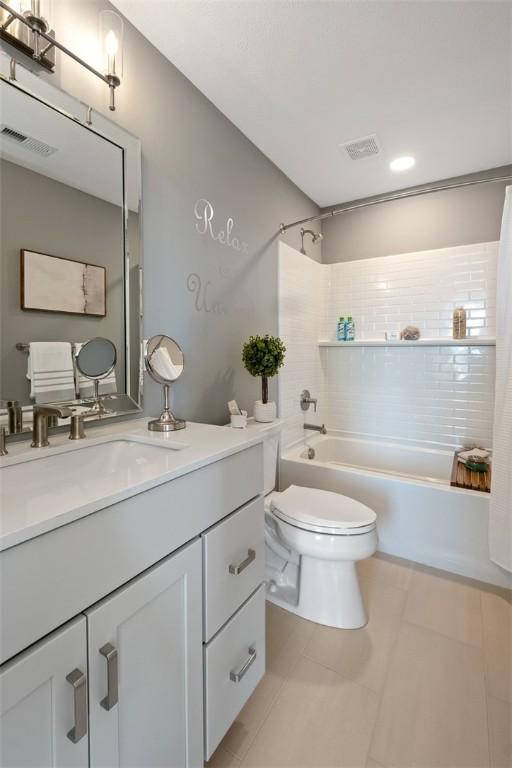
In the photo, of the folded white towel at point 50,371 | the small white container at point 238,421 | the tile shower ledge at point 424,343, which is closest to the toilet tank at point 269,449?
the small white container at point 238,421

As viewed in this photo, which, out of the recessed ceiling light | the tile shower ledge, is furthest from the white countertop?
the recessed ceiling light

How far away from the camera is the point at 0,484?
2.39 feet

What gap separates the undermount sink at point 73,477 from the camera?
58 cm

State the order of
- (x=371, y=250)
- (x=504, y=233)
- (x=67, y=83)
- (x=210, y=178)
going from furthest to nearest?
(x=371, y=250) → (x=504, y=233) → (x=210, y=178) → (x=67, y=83)

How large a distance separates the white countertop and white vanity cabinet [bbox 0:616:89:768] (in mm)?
197

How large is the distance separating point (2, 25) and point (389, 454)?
2846mm

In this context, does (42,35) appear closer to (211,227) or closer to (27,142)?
(27,142)

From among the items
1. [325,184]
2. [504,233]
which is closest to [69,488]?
[504,233]

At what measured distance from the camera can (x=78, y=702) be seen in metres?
0.58

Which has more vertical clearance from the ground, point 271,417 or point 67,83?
point 67,83

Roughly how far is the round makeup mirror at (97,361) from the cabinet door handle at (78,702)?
78cm

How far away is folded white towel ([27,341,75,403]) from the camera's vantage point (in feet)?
3.44

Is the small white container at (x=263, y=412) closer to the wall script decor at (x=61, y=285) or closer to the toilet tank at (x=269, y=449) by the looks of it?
→ the toilet tank at (x=269, y=449)

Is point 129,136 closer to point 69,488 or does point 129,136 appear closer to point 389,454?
point 69,488
